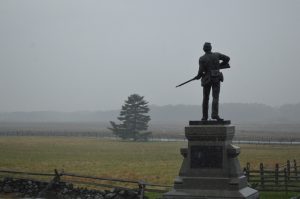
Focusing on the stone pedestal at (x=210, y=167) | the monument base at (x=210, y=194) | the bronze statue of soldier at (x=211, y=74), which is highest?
the bronze statue of soldier at (x=211, y=74)

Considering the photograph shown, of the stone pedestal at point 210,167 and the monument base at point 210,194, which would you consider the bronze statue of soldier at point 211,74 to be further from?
the monument base at point 210,194

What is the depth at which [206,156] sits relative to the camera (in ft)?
44.5

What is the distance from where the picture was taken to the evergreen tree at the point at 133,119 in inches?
3159

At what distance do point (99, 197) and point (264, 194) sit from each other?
290 inches

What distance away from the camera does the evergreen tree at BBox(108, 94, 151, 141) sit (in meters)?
80.2

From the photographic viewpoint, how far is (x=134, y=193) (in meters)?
18.3

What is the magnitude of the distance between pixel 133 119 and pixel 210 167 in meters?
67.5

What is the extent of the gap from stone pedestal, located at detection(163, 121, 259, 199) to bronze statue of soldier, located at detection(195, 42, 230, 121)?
0.64 metres

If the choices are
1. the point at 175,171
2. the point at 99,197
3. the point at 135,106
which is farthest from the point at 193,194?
the point at 135,106

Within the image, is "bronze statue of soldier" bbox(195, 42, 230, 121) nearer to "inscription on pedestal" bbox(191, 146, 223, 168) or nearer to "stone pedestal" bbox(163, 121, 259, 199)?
"stone pedestal" bbox(163, 121, 259, 199)

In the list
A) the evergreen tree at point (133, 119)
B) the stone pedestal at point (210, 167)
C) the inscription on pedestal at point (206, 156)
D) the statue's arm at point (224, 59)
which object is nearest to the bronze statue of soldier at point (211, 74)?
the statue's arm at point (224, 59)

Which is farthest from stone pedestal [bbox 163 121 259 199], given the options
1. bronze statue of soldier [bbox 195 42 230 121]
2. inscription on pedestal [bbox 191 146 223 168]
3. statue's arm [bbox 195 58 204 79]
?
statue's arm [bbox 195 58 204 79]

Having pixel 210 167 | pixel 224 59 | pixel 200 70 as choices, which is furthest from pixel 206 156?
pixel 224 59

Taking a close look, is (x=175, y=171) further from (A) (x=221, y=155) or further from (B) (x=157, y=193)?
(A) (x=221, y=155)
